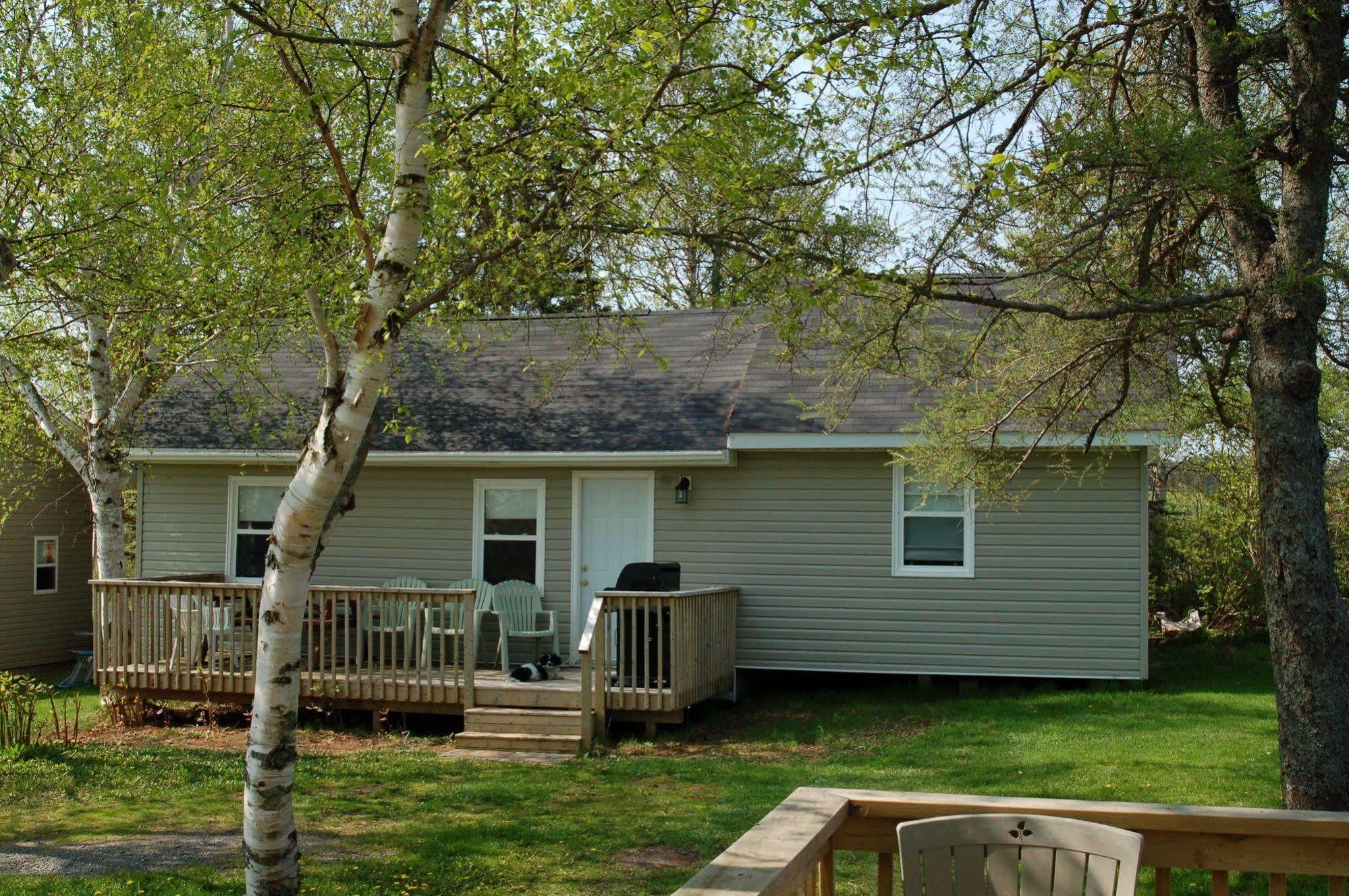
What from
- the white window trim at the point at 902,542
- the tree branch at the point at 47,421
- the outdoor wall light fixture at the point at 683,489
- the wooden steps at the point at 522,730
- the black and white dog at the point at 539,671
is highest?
the tree branch at the point at 47,421

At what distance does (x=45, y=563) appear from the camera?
20109mm

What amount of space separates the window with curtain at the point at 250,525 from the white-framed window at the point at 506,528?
9.29ft

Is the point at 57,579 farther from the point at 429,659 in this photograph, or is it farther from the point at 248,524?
the point at 429,659

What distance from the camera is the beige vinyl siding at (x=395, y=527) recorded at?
45.5ft

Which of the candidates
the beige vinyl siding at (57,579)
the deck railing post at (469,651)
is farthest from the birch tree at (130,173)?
the beige vinyl siding at (57,579)

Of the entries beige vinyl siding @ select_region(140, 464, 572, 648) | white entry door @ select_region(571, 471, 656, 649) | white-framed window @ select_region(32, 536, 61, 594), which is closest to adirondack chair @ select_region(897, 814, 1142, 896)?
Result: white entry door @ select_region(571, 471, 656, 649)

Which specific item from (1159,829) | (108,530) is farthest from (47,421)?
(1159,829)

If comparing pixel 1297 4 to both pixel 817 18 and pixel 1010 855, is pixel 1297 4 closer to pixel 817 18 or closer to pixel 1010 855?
pixel 817 18

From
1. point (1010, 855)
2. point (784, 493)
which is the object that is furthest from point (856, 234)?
point (784, 493)

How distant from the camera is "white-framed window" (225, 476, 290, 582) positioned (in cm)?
1507

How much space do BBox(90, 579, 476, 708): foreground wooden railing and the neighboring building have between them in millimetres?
1519

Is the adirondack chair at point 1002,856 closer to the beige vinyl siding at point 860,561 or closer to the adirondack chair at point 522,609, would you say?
the beige vinyl siding at point 860,561

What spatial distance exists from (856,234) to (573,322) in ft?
24.9

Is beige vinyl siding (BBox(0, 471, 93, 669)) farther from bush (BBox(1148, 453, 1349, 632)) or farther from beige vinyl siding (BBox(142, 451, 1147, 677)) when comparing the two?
bush (BBox(1148, 453, 1349, 632))
